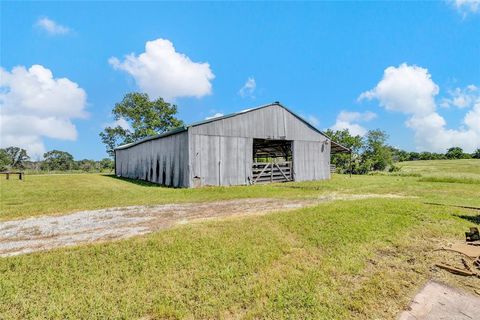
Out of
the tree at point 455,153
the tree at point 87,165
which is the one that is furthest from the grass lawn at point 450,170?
the tree at point 87,165

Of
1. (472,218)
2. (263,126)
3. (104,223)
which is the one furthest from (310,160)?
(104,223)

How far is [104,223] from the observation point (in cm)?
657

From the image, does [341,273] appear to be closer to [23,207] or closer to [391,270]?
[391,270]

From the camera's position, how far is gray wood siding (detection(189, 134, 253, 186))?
576 inches

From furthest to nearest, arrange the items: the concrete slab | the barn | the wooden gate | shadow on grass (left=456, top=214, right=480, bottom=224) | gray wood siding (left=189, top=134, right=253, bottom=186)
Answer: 1. the wooden gate
2. the barn
3. gray wood siding (left=189, top=134, right=253, bottom=186)
4. shadow on grass (left=456, top=214, right=480, bottom=224)
5. the concrete slab

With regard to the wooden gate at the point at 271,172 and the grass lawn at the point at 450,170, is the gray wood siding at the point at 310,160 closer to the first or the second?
the wooden gate at the point at 271,172

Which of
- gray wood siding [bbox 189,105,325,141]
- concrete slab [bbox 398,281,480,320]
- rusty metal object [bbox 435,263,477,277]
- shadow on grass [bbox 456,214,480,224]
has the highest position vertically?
gray wood siding [bbox 189,105,325,141]

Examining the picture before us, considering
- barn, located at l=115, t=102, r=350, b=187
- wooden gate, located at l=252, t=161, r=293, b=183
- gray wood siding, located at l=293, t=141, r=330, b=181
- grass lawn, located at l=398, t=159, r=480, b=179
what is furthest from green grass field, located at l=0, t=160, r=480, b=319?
grass lawn, located at l=398, t=159, r=480, b=179

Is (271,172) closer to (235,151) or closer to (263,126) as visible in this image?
(263,126)

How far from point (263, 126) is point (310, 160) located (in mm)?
5241

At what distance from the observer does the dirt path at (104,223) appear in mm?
5191

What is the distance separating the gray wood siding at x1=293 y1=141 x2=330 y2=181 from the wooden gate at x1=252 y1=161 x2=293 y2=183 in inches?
23.1

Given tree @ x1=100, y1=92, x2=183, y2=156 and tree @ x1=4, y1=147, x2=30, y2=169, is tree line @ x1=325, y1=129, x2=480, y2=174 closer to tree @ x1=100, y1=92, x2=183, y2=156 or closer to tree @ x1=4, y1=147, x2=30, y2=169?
tree @ x1=100, y1=92, x2=183, y2=156

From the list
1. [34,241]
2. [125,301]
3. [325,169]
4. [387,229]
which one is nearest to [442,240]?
[387,229]
